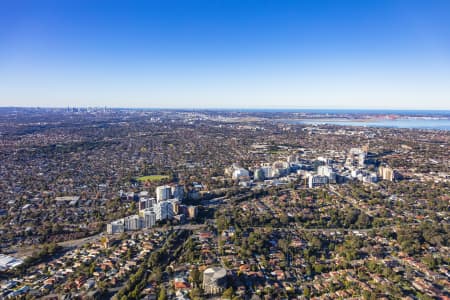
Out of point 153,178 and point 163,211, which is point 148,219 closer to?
point 163,211

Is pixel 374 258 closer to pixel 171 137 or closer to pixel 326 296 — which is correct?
pixel 326 296

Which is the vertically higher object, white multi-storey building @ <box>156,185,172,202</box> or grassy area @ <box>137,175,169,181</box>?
white multi-storey building @ <box>156,185,172,202</box>

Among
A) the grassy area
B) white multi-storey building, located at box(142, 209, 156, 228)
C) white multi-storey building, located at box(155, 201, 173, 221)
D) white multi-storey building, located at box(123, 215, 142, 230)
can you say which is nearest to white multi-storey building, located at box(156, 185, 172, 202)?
white multi-storey building, located at box(155, 201, 173, 221)

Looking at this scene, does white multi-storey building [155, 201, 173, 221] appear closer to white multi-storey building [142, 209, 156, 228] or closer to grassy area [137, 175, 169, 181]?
white multi-storey building [142, 209, 156, 228]

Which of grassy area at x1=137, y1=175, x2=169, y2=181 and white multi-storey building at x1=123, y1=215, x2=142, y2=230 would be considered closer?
white multi-storey building at x1=123, y1=215, x2=142, y2=230

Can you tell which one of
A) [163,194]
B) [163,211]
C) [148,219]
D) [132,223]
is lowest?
[132,223]

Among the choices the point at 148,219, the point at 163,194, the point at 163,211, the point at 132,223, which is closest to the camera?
the point at 132,223

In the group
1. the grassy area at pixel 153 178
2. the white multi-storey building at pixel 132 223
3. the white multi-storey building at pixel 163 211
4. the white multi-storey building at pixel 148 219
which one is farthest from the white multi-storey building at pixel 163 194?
the grassy area at pixel 153 178

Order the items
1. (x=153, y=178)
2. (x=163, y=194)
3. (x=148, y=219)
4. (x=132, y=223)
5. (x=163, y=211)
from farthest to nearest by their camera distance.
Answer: (x=153, y=178) < (x=163, y=194) < (x=163, y=211) < (x=148, y=219) < (x=132, y=223)

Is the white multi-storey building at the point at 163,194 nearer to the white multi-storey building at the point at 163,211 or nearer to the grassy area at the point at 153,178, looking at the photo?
the white multi-storey building at the point at 163,211

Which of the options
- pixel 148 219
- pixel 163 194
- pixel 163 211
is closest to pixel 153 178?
pixel 163 194

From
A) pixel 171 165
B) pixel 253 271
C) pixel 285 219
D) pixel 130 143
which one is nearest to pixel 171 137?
pixel 130 143
